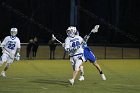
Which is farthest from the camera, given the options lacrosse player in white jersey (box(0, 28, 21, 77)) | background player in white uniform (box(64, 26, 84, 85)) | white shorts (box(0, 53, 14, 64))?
lacrosse player in white jersey (box(0, 28, 21, 77))

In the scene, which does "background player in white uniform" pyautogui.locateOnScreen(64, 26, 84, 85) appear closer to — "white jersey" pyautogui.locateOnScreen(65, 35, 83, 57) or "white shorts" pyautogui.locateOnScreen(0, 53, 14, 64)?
"white jersey" pyautogui.locateOnScreen(65, 35, 83, 57)

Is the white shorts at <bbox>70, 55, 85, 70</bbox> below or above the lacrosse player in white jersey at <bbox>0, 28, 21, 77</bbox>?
below

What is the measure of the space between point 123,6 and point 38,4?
9.92m

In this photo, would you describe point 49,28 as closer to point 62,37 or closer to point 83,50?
point 62,37

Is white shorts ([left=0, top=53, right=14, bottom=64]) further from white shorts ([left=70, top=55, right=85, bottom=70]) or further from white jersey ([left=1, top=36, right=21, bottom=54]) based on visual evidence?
white shorts ([left=70, top=55, right=85, bottom=70])

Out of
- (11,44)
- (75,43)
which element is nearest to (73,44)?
(75,43)

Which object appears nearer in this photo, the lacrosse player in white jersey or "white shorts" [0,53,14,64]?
"white shorts" [0,53,14,64]

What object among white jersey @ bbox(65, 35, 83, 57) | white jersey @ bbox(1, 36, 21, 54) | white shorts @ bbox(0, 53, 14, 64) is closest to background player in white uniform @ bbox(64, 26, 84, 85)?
white jersey @ bbox(65, 35, 83, 57)

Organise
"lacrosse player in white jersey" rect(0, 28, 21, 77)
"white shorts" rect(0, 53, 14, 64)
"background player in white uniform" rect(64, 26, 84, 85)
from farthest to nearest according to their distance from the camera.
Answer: "lacrosse player in white jersey" rect(0, 28, 21, 77) → "white shorts" rect(0, 53, 14, 64) → "background player in white uniform" rect(64, 26, 84, 85)

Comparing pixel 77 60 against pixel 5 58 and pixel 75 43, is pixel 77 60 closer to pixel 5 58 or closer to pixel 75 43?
pixel 75 43

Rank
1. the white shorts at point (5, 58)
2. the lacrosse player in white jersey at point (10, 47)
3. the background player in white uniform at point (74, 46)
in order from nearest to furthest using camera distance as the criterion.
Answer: the background player in white uniform at point (74, 46)
the white shorts at point (5, 58)
the lacrosse player in white jersey at point (10, 47)

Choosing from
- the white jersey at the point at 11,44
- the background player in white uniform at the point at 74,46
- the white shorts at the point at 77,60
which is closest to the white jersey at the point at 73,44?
the background player in white uniform at the point at 74,46

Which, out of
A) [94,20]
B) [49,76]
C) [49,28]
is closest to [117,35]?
[94,20]

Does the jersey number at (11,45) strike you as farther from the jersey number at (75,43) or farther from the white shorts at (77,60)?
the jersey number at (75,43)
